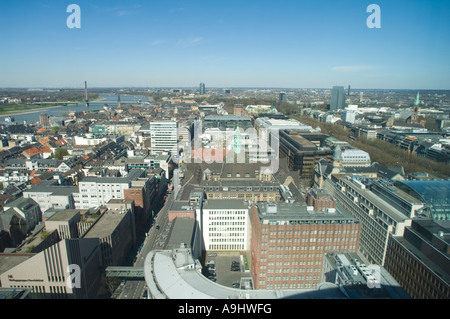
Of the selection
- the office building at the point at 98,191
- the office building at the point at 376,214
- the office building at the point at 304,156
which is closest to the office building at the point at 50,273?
the office building at the point at 98,191

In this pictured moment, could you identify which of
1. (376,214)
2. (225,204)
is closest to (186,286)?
(225,204)

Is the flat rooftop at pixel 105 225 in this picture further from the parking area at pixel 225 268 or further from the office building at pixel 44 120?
the office building at pixel 44 120

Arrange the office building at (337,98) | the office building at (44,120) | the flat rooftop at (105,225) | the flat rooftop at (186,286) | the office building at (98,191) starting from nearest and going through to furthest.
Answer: the flat rooftop at (186,286) → the flat rooftop at (105,225) → the office building at (98,191) → the office building at (44,120) → the office building at (337,98)

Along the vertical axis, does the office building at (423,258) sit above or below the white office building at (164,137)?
below

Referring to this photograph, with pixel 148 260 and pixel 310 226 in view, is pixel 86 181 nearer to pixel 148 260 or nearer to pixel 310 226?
pixel 148 260
